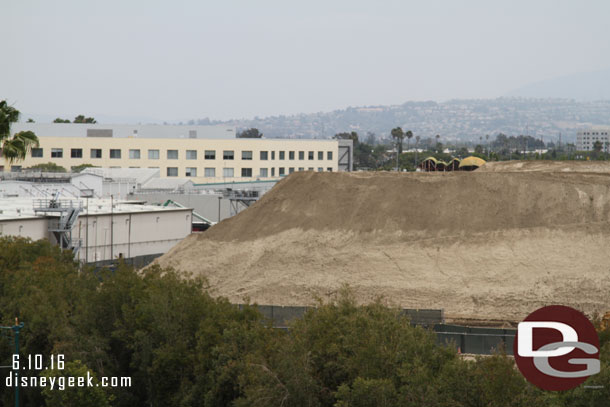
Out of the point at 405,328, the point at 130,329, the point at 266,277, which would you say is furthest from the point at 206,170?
the point at 405,328

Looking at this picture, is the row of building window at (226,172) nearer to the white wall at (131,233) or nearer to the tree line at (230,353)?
the white wall at (131,233)

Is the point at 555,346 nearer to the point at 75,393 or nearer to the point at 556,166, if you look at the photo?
the point at 75,393

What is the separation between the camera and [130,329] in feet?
97.0

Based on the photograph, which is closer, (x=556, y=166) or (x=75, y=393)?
(x=75, y=393)

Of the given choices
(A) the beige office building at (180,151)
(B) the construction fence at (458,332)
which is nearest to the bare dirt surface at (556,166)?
(B) the construction fence at (458,332)

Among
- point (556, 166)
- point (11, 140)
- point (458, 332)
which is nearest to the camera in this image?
point (11, 140)

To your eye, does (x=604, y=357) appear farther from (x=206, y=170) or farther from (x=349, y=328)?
(x=206, y=170)

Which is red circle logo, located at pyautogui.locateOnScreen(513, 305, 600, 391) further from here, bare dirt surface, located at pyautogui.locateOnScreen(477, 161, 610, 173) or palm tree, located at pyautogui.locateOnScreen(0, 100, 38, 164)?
bare dirt surface, located at pyautogui.locateOnScreen(477, 161, 610, 173)

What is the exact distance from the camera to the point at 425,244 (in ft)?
160

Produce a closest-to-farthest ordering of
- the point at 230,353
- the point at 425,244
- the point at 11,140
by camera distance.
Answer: the point at 230,353
the point at 11,140
the point at 425,244

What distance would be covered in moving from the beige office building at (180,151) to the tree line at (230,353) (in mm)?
69387

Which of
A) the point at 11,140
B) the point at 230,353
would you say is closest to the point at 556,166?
the point at 11,140

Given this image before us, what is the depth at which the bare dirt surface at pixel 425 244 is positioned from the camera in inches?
1706

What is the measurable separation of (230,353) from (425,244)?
82.2 ft
